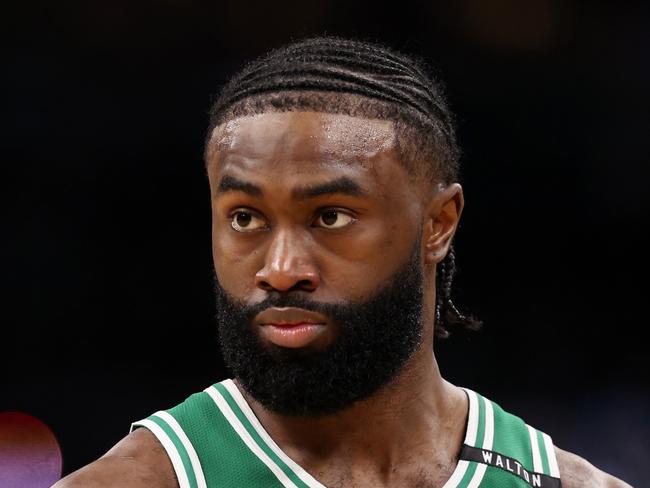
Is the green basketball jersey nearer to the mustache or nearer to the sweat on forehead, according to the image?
the mustache

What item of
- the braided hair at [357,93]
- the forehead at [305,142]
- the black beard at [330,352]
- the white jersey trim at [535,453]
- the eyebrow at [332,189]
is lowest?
the white jersey trim at [535,453]

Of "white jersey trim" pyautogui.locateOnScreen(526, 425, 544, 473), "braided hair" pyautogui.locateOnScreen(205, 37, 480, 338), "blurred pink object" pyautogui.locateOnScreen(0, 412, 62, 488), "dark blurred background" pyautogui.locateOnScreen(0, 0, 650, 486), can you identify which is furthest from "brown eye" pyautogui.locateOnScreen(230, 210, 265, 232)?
"dark blurred background" pyautogui.locateOnScreen(0, 0, 650, 486)

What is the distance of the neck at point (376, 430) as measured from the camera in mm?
3193

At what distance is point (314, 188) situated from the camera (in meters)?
2.94

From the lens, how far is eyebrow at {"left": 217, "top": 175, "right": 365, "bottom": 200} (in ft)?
9.64

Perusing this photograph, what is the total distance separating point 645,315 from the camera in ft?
19.4

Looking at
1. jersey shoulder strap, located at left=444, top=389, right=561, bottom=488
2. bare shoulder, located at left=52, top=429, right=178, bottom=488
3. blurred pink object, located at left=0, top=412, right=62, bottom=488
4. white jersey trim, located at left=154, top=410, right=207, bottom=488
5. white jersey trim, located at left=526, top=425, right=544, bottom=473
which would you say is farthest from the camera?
blurred pink object, located at left=0, top=412, right=62, bottom=488

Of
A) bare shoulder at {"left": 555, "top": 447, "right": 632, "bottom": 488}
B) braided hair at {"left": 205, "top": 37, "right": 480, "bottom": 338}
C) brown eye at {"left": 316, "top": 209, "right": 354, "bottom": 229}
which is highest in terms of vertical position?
braided hair at {"left": 205, "top": 37, "right": 480, "bottom": 338}

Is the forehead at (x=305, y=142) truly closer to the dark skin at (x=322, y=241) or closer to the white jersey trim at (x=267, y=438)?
the dark skin at (x=322, y=241)

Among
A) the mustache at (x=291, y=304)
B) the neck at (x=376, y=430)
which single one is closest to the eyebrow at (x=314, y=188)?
the mustache at (x=291, y=304)

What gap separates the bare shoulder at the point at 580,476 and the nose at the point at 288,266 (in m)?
1.01

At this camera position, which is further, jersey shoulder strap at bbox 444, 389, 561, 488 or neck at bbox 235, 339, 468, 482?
jersey shoulder strap at bbox 444, 389, 561, 488

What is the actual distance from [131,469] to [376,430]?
26.1 inches

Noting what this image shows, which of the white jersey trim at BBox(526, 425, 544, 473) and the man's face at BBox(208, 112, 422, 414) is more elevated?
the man's face at BBox(208, 112, 422, 414)
